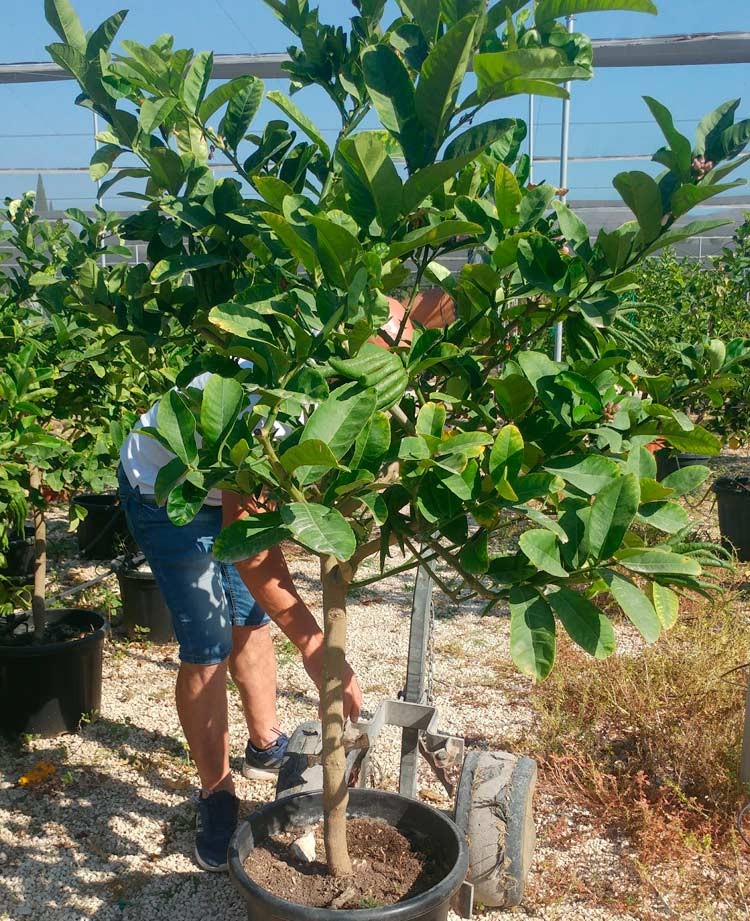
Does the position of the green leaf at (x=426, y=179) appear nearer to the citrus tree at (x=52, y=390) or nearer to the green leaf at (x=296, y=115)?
the green leaf at (x=296, y=115)

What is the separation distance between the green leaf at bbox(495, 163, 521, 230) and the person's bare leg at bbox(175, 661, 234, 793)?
151 centimetres

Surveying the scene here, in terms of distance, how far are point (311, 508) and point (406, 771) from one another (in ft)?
4.54

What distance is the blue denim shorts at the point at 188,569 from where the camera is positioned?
2.26 meters

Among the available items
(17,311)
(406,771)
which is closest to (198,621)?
(406,771)

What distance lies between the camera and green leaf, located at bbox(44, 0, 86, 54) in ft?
4.33

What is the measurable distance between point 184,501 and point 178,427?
3.7 inches

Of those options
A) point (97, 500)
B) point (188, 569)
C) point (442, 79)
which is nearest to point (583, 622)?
point (442, 79)

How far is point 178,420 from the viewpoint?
1.12 m

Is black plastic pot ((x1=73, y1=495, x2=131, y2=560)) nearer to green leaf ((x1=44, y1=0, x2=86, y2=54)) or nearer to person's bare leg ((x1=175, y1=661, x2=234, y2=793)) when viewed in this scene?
person's bare leg ((x1=175, y1=661, x2=234, y2=793))

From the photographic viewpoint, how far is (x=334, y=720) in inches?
67.4

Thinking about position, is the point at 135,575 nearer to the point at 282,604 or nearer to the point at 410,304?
the point at 282,604

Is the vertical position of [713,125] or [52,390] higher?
[713,125]

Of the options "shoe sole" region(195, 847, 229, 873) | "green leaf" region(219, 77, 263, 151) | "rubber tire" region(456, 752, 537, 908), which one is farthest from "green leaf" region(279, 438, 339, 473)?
"shoe sole" region(195, 847, 229, 873)

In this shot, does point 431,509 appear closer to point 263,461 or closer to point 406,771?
point 263,461
